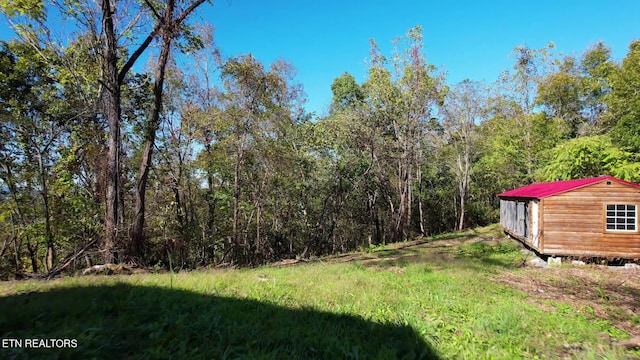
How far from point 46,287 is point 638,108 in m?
22.1

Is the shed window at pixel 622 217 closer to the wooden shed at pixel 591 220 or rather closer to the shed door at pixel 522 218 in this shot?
the wooden shed at pixel 591 220

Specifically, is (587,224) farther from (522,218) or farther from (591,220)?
(522,218)

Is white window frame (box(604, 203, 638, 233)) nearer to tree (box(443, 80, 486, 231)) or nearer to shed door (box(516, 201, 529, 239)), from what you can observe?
shed door (box(516, 201, 529, 239))

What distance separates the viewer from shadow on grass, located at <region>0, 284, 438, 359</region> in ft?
8.88

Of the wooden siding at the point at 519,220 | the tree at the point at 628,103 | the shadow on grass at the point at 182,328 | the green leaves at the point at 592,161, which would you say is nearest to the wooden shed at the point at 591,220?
the wooden siding at the point at 519,220

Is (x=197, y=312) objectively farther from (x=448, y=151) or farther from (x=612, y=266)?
(x=448, y=151)

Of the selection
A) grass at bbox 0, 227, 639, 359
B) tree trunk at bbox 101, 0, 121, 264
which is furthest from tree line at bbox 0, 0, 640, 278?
grass at bbox 0, 227, 639, 359

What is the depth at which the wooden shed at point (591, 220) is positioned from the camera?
1056 centimetres

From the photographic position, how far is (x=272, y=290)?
18.2ft

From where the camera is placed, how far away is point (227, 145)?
49.8 feet

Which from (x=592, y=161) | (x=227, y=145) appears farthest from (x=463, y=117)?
(x=227, y=145)

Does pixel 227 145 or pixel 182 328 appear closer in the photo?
pixel 182 328

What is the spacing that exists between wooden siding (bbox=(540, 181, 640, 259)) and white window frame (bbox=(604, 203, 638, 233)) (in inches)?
3.4

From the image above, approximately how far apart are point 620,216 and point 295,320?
1277cm
